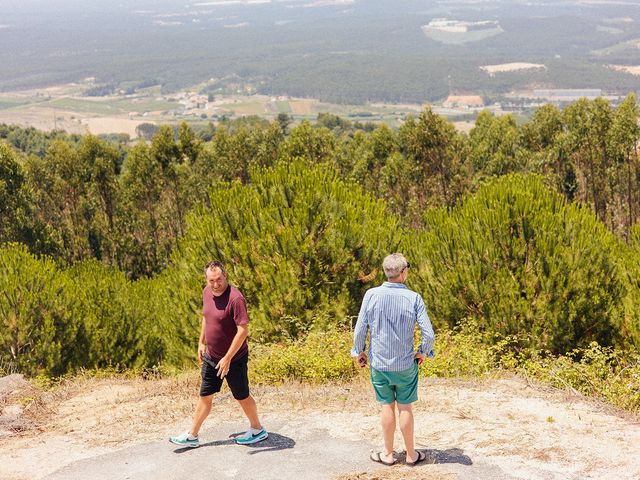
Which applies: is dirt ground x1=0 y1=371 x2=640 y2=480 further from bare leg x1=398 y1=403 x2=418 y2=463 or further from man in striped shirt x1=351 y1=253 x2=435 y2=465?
man in striped shirt x1=351 y1=253 x2=435 y2=465

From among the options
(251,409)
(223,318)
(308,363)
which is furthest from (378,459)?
(308,363)

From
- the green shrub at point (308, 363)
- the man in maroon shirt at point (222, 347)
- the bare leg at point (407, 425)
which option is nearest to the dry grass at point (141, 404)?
the green shrub at point (308, 363)

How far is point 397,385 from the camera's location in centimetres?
791

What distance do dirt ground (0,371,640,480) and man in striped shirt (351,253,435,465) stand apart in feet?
2.65

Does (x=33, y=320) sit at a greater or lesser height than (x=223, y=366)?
lesser

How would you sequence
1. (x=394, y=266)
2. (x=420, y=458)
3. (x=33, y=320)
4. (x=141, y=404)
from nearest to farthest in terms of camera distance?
(x=394, y=266), (x=420, y=458), (x=141, y=404), (x=33, y=320)

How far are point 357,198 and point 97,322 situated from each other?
9.20m

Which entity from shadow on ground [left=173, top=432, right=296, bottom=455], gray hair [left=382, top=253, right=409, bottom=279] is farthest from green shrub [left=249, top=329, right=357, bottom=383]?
gray hair [left=382, top=253, right=409, bottom=279]

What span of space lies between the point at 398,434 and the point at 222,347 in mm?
2699

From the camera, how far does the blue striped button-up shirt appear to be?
7715 mm

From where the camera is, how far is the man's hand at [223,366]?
862 cm

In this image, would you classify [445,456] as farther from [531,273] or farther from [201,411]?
[531,273]

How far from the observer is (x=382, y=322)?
7.79 meters

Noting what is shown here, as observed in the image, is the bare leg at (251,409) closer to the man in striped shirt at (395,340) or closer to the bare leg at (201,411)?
the bare leg at (201,411)
